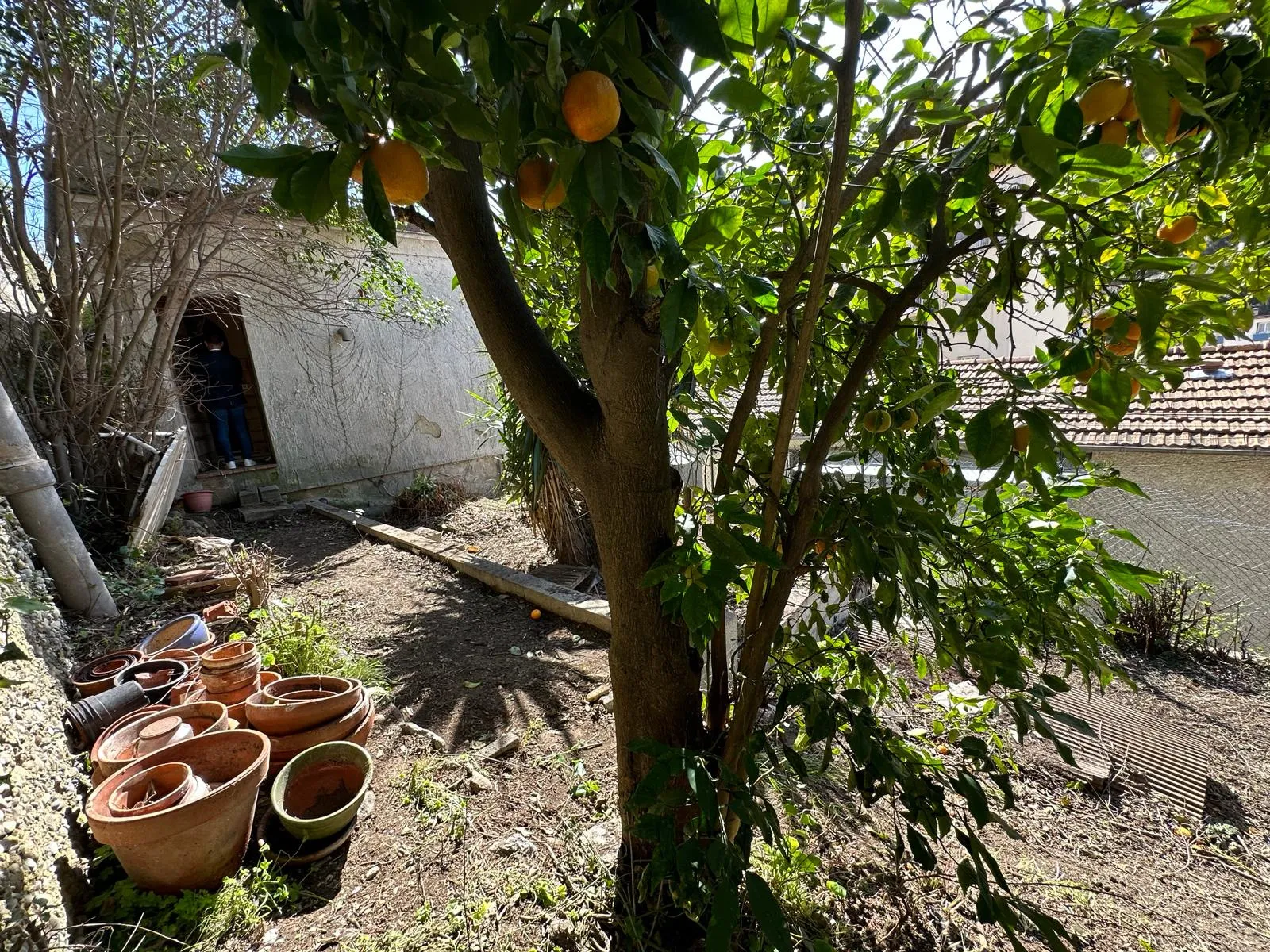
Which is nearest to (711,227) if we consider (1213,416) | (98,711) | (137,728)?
(137,728)

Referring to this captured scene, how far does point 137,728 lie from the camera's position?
84.6 inches

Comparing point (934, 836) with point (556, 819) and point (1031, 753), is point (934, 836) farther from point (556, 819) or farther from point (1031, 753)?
point (1031, 753)

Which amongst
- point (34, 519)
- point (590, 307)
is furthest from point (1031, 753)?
point (34, 519)

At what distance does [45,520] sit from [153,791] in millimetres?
2398

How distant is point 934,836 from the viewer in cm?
90

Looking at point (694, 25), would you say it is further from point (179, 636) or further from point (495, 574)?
point (495, 574)

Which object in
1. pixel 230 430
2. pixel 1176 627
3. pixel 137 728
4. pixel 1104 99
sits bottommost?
pixel 1176 627

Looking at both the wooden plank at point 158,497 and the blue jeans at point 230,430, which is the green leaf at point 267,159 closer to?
the wooden plank at point 158,497

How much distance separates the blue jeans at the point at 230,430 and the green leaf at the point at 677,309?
7963mm

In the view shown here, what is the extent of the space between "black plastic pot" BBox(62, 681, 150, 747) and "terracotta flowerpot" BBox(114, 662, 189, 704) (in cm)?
9

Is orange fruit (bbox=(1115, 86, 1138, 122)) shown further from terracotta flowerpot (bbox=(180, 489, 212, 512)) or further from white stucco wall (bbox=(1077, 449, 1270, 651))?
terracotta flowerpot (bbox=(180, 489, 212, 512))

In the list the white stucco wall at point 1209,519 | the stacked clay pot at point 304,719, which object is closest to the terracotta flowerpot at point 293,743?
the stacked clay pot at point 304,719

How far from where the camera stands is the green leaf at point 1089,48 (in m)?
0.51

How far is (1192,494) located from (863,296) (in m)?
5.23
